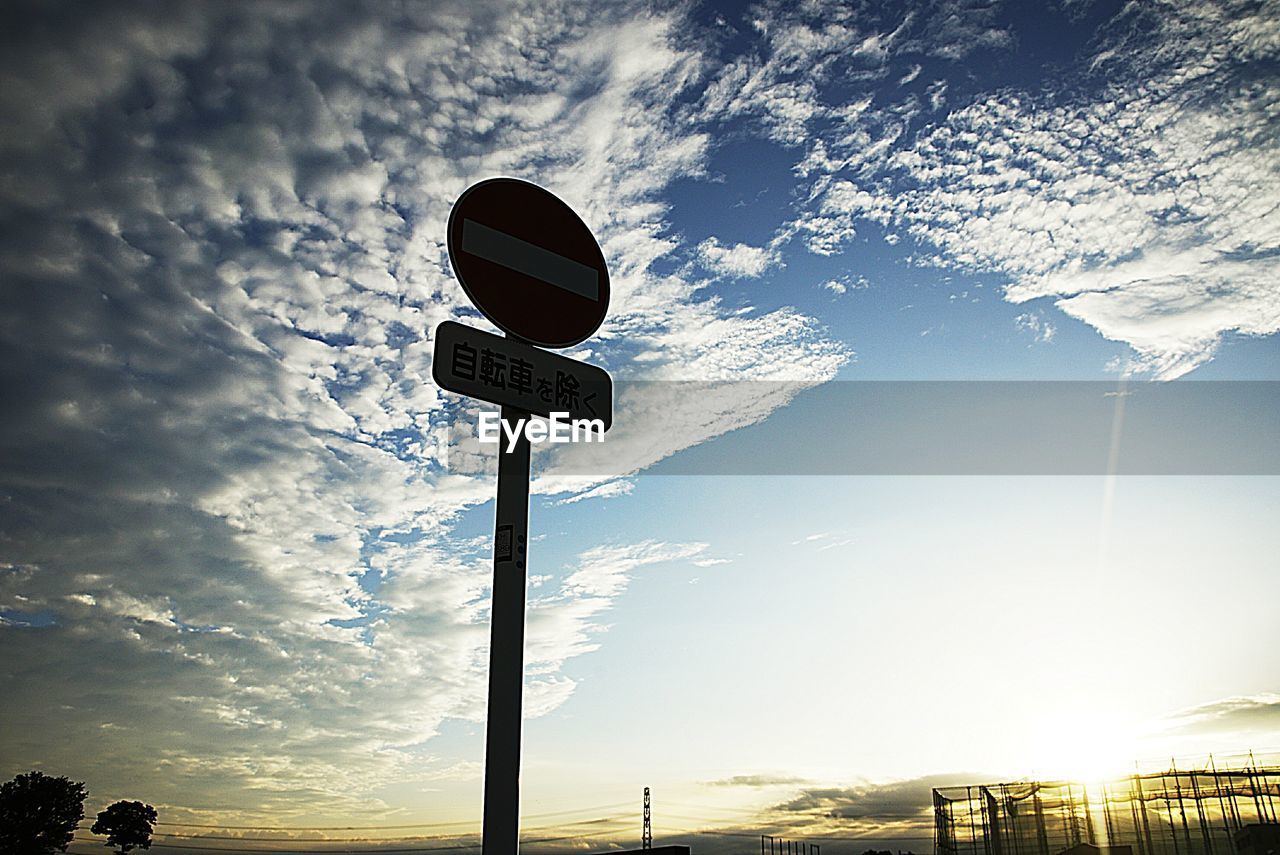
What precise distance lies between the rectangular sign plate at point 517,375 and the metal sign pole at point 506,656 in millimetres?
101

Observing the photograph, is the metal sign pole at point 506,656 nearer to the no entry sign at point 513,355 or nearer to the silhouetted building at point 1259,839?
the no entry sign at point 513,355

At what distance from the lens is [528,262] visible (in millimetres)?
2406

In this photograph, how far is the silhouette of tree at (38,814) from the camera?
45422mm

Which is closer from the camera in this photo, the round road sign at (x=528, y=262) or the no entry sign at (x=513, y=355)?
the no entry sign at (x=513, y=355)

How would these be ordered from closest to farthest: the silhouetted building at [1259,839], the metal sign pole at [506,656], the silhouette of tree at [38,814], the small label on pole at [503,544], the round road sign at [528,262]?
the metal sign pole at [506,656] < the small label on pole at [503,544] < the round road sign at [528,262] < the silhouetted building at [1259,839] < the silhouette of tree at [38,814]

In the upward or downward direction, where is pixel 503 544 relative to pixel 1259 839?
upward

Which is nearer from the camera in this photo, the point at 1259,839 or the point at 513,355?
the point at 513,355

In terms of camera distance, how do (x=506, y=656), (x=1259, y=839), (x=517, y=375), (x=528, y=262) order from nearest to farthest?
(x=506, y=656) → (x=517, y=375) → (x=528, y=262) → (x=1259, y=839)

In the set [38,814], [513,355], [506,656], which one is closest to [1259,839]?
[506,656]

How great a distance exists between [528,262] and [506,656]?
3.65 feet

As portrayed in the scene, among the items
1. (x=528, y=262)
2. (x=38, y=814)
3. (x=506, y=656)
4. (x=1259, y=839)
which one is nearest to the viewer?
(x=506, y=656)

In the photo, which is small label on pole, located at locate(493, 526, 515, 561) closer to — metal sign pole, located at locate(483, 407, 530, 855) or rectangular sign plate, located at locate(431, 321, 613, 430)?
metal sign pole, located at locate(483, 407, 530, 855)

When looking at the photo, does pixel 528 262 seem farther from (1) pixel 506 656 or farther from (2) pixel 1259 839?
(2) pixel 1259 839

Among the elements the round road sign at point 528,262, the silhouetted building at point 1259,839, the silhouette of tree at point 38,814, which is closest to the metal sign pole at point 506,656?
the round road sign at point 528,262
